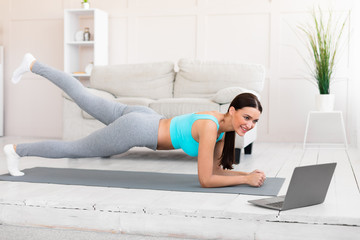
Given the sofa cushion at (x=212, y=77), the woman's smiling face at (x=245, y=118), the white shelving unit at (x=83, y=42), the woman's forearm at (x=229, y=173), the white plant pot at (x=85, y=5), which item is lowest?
the woman's forearm at (x=229, y=173)

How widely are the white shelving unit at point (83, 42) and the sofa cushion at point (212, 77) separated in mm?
1356

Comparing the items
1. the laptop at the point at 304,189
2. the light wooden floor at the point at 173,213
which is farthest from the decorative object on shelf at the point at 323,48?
the laptop at the point at 304,189

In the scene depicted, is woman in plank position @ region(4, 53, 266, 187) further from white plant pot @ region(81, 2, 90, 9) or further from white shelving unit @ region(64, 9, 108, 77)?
white plant pot @ region(81, 2, 90, 9)

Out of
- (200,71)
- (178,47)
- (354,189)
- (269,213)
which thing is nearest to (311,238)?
(269,213)

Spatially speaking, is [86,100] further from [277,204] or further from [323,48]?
[323,48]

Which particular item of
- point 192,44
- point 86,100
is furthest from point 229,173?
point 192,44

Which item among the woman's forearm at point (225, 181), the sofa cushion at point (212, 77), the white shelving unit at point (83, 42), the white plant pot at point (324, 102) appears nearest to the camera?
the woman's forearm at point (225, 181)

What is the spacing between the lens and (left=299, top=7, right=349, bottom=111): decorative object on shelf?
4.74 metres

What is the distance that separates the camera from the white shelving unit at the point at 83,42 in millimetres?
5650

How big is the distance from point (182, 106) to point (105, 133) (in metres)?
1.36

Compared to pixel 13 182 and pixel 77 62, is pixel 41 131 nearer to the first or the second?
pixel 77 62

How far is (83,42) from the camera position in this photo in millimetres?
5641

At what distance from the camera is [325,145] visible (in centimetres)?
516

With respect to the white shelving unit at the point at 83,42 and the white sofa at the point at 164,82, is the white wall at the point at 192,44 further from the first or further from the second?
the white sofa at the point at 164,82
